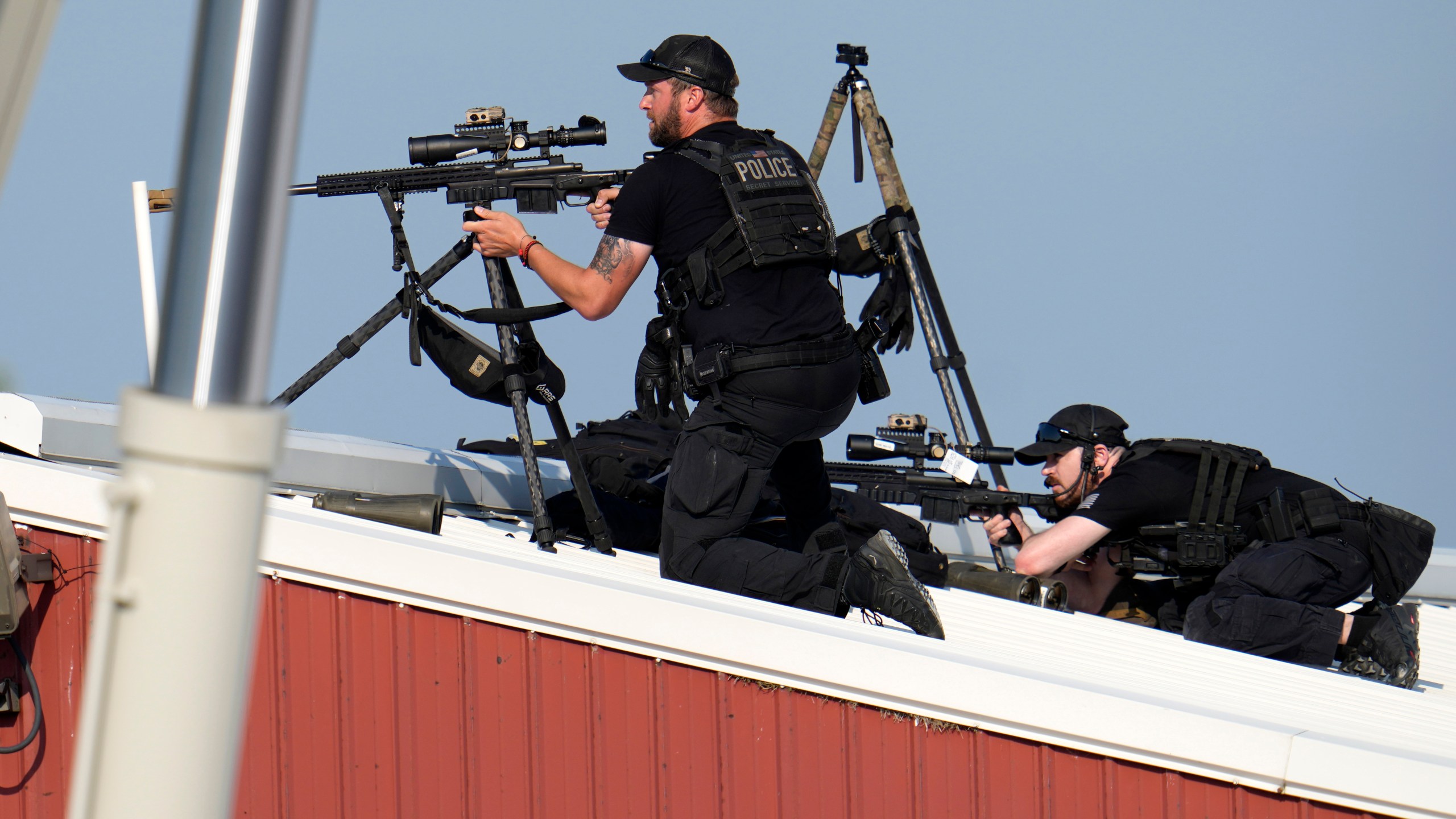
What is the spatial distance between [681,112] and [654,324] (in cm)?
77

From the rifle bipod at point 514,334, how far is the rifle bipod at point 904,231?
247cm

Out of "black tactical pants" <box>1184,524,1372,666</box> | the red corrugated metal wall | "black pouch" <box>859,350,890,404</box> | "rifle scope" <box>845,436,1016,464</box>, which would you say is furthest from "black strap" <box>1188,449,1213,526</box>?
the red corrugated metal wall

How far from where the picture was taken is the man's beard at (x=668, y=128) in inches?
176

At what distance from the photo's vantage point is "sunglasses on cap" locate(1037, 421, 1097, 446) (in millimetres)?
5816

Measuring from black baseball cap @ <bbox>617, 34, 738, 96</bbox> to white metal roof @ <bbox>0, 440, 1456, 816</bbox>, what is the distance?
1727 mm

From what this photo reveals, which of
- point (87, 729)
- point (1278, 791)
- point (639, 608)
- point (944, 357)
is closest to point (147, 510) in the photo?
point (87, 729)

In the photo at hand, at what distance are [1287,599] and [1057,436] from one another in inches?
50.3

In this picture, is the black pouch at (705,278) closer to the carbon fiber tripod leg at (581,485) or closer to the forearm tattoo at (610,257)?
the forearm tattoo at (610,257)

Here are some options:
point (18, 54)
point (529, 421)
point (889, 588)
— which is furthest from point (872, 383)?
point (18, 54)

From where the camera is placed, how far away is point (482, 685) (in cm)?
359

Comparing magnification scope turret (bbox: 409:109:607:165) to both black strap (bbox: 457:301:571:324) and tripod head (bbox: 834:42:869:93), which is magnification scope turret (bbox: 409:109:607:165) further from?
tripod head (bbox: 834:42:869:93)

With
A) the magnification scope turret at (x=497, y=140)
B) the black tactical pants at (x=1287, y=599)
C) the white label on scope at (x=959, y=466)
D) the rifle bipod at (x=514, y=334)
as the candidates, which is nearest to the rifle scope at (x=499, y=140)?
the magnification scope turret at (x=497, y=140)

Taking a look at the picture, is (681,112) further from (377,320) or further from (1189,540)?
(1189,540)

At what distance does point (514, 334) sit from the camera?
503cm
